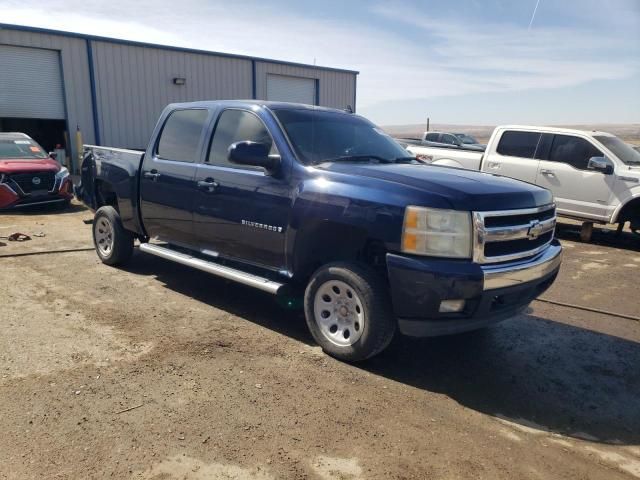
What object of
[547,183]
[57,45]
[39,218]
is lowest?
[39,218]

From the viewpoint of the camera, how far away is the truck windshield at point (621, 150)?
895 centimetres

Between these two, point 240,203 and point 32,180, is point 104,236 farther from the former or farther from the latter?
point 32,180

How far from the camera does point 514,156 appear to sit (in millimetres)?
9766

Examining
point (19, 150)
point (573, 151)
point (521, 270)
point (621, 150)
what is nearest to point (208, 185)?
point (521, 270)

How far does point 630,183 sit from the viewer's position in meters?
8.56

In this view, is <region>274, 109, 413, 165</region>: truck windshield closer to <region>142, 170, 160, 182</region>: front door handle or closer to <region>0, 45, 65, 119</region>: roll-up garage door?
<region>142, 170, 160, 182</region>: front door handle

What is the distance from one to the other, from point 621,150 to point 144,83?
1506 centimetres

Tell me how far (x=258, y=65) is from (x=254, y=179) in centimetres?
1787

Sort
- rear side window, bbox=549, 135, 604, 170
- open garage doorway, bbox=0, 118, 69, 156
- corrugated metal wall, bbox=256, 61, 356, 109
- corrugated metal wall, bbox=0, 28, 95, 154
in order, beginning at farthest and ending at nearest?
corrugated metal wall, bbox=256, 61, 356, 109
open garage doorway, bbox=0, 118, 69, 156
corrugated metal wall, bbox=0, 28, 95, 154
rear side window, bbox=549, 135, 604, 170

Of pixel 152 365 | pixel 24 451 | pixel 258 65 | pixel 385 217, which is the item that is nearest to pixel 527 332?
pixel 385 217

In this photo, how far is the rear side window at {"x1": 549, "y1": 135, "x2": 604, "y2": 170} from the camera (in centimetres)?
905

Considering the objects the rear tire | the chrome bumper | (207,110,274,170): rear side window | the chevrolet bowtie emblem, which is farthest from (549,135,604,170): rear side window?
the rear tire

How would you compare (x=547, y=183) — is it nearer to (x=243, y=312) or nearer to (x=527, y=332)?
(x=527, y=332)

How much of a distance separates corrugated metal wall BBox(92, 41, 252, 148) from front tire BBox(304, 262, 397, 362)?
51.0 ft
